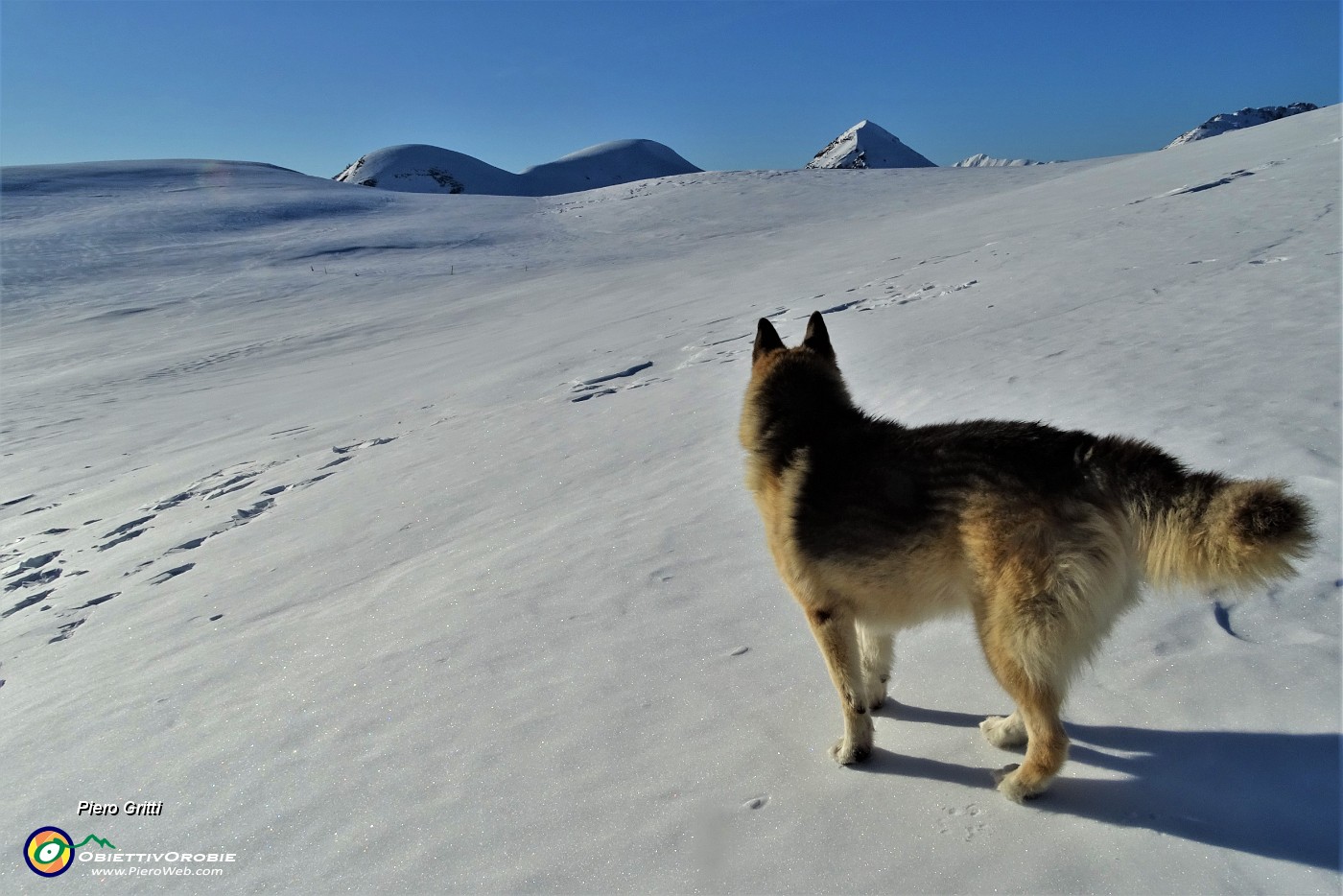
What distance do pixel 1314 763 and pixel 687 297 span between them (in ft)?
49.9

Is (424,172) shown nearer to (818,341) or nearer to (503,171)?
(503,171)

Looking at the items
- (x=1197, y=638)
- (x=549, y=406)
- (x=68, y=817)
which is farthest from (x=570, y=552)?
(x=549, y=406)

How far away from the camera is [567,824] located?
2.74 meters

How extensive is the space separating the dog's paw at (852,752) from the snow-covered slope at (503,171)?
101 meters

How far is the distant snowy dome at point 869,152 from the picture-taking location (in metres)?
189

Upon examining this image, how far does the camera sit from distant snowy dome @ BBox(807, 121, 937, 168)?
188625 mm

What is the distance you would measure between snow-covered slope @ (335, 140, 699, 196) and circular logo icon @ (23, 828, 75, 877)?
101 metres

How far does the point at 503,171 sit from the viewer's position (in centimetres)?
14688

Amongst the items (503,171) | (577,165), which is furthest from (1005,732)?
(577,165)

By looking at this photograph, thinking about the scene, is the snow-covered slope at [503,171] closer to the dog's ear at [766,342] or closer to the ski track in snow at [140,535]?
the ski track in snow at [140,535]

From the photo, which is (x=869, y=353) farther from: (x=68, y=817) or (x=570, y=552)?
(x=68, y=817)

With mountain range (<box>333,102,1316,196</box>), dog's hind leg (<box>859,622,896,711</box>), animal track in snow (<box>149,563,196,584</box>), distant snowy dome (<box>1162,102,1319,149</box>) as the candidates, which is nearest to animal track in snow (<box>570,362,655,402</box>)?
animal track in snow (<box>149,563,196,584</box>)

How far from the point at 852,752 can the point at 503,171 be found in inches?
6256

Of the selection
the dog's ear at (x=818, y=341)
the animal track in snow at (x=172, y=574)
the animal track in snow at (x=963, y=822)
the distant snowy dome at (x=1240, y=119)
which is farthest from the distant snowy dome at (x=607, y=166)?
the animal track in snow at (x=963, y=822)
